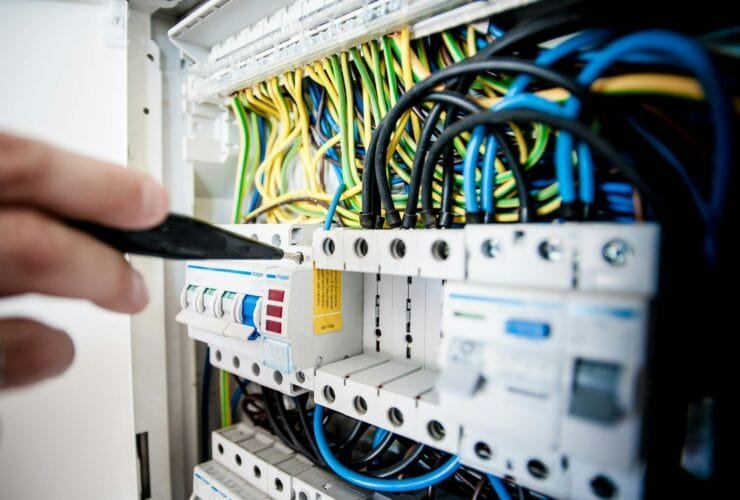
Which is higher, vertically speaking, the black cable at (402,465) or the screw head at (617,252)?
the screw head at (617,252)

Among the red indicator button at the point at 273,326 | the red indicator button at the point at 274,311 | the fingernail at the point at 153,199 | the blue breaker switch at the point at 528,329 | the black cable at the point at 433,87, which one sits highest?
the black cable at the point at 433,87

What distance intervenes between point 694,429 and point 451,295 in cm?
41

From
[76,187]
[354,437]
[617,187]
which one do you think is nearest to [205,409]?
[354,437]

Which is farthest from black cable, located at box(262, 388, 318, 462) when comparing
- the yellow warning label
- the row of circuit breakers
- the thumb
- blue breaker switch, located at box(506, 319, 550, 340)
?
blue breaker switch, located at box(506, 319, 550, 340)

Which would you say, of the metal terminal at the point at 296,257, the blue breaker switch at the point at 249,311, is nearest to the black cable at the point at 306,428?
the blue breaker switch at the point at 249,311

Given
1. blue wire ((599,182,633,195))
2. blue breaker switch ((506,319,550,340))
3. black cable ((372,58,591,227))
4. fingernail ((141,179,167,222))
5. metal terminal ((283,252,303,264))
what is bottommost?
blue breaker switch ((506,319,550,340))

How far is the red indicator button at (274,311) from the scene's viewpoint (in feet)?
2.53

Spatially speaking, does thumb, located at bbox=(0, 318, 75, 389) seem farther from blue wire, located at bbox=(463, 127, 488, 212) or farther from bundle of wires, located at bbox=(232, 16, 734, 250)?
blue wire, located at bbox=(463, 127, 488, 212)

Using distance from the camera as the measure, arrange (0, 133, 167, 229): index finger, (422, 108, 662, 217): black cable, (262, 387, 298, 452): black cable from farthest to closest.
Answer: (262, 387, 298, 452): black cable → (422, 108, 662, 217): black cable → (0, 133, 167, 229): index finger

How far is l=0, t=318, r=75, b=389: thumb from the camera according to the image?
52 centimetres

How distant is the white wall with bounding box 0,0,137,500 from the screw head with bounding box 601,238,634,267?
1.18 meters

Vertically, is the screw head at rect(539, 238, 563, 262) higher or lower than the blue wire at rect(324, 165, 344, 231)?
lower

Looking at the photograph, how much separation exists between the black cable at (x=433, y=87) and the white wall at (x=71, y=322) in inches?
31.1

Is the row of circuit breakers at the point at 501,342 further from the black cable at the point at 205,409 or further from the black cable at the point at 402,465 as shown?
the black cable at the point at 205,409
